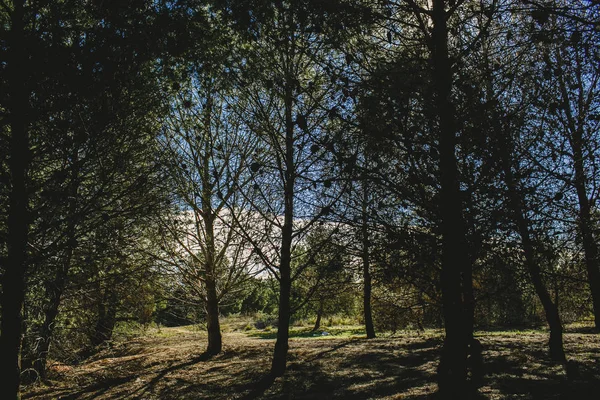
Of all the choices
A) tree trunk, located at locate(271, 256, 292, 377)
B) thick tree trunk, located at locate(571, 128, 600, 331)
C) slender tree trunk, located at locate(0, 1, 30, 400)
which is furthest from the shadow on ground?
slender tree trunk, located at locate(0, 1, 30, 400)

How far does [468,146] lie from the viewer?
482cm

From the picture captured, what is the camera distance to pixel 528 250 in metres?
5.61

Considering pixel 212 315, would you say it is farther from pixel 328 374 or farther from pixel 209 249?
pixel 328 374

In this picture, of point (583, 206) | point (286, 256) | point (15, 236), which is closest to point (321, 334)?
point (286, 256)

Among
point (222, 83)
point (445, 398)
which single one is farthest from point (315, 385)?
point (222, 83)

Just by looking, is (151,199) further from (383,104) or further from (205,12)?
(383,104)

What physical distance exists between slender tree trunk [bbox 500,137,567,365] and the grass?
0.40 metres

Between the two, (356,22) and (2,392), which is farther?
(2,392)

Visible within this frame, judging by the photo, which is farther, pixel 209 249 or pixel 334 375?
pixel 209 249

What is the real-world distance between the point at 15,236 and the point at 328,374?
5.86 meters

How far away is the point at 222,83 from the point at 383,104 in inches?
127

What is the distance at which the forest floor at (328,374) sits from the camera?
229 inches

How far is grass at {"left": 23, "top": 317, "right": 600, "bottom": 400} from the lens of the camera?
5.81 metres

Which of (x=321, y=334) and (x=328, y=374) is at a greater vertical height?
(x=328, y=374)
